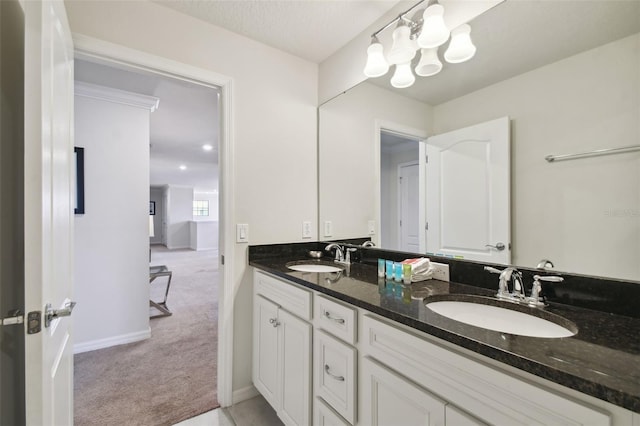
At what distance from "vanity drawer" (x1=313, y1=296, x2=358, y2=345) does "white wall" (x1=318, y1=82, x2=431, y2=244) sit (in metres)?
0.82

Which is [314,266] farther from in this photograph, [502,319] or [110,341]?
[110,341]

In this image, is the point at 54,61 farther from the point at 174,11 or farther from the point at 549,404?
the point at 549,404

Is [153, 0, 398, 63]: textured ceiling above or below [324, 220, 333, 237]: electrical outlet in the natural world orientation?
above

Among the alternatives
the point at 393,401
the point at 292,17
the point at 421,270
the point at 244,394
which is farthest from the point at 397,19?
the point at 244,394

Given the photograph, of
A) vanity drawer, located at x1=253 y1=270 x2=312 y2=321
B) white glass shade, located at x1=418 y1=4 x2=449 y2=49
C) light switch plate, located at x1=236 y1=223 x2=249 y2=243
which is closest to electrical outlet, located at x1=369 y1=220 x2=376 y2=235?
vanity drawer, located at x1=253 y1=270 x2=312 y2=321

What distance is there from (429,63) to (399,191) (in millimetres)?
704

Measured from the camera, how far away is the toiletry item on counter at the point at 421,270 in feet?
4.36

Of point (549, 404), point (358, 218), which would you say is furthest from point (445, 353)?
point (358, 218)

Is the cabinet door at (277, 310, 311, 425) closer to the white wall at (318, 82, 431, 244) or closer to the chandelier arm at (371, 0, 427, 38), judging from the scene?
the white wall at (318, 82, 431, 244)

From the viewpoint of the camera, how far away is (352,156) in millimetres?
2080

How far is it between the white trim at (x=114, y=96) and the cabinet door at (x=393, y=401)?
2994 mm

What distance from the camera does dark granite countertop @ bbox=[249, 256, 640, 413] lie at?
20.5 inches

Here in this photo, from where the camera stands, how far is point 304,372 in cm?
131

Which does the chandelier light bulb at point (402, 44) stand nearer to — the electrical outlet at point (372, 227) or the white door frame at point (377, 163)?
the white door frame at point (377, 163)
